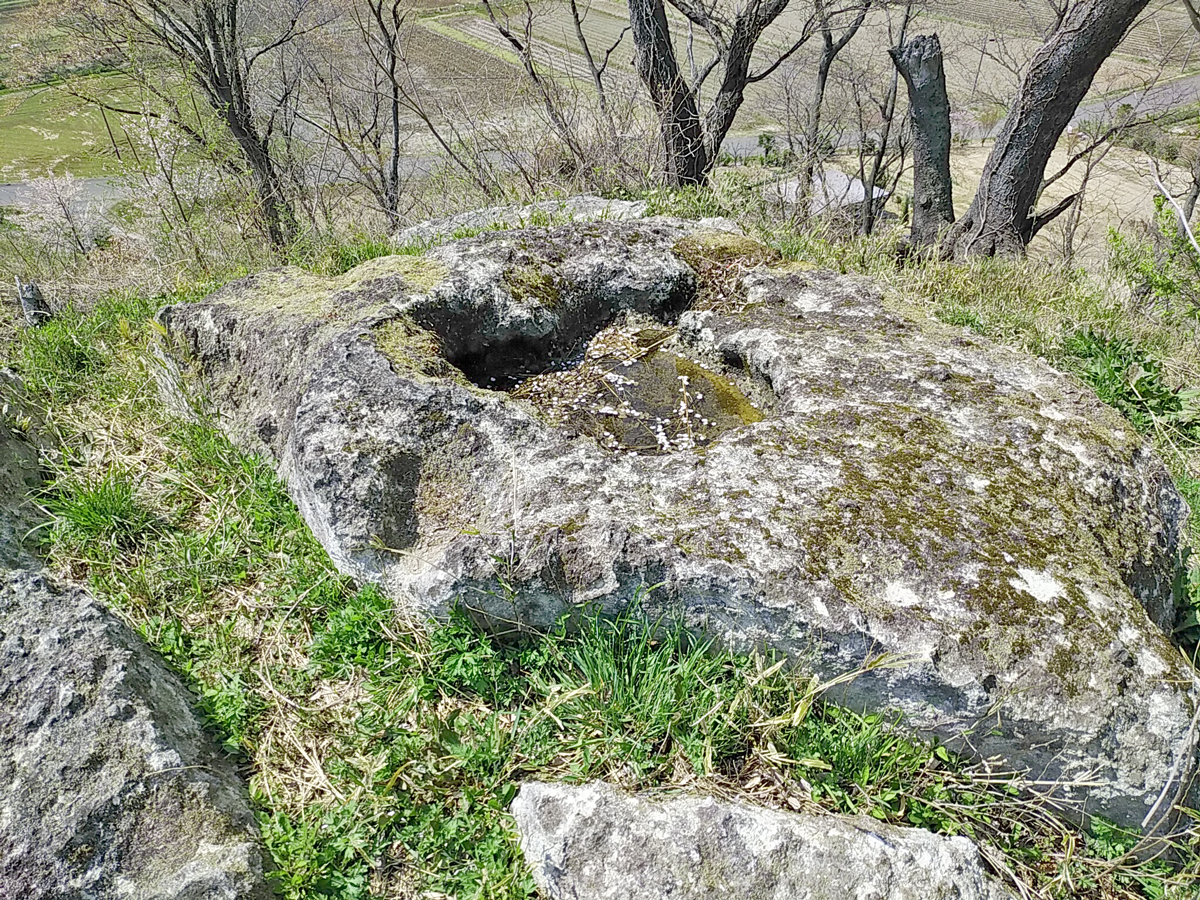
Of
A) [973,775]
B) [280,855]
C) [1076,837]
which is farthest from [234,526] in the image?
[1076,837]

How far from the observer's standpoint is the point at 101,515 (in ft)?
10.4

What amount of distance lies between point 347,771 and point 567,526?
1.10 m

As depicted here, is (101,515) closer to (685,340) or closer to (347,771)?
(347,771)

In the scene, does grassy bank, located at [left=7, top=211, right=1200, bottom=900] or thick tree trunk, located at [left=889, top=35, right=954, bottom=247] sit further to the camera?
thick tree trunk, located at [left=889, top=35, right=954, bottom=247]

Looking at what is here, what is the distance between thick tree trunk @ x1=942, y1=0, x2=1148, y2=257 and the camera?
625 cm

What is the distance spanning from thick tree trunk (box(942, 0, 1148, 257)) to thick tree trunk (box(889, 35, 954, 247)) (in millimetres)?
458

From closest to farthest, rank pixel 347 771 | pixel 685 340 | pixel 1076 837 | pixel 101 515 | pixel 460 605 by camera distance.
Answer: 1. pixel 1076 837
2. pixel 347 771
3. pixel 460 605
4. pixel 101 515
5. pixel 685 340

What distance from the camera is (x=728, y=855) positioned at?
191cm

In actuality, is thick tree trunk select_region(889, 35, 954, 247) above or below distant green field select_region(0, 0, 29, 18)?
below

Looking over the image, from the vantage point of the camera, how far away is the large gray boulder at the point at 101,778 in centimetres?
188

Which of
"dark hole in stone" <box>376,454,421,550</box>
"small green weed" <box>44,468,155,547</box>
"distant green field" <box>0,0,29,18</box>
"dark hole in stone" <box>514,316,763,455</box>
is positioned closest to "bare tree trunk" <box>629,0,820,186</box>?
"dark hole in stone" <box>514,316,763,455</box>

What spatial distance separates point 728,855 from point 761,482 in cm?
128

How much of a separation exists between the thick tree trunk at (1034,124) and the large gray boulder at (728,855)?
6.81m

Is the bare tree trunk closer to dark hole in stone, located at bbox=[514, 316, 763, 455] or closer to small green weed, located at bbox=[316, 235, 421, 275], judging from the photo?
small green weed, located at bbox=[316, 235, 421, 275]
